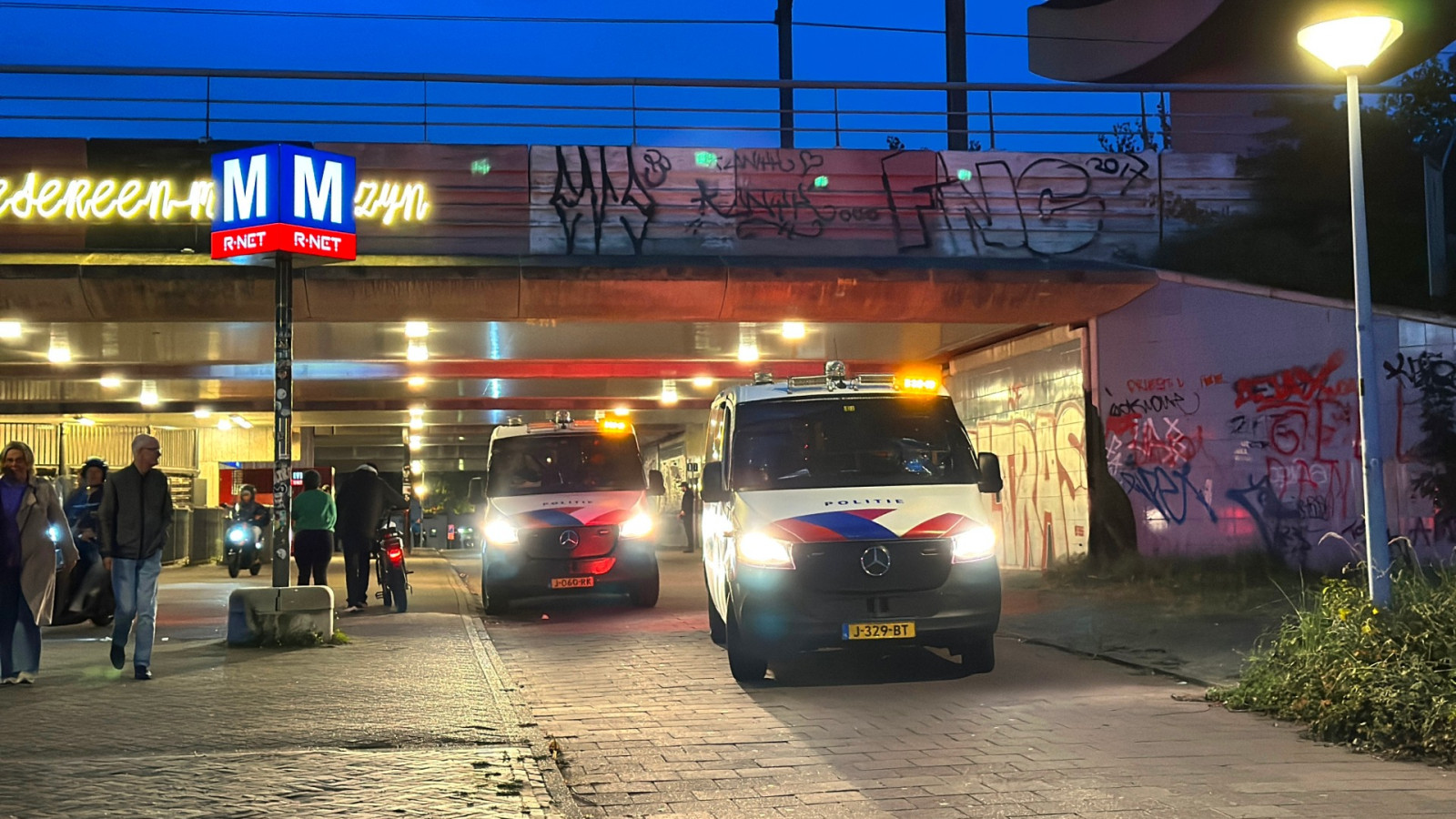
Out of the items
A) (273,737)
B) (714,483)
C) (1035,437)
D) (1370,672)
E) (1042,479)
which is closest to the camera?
(1370,672)

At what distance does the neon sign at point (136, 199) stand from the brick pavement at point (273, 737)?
21.0 ft

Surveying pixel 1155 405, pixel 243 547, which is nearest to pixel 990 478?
pixel 1155 405

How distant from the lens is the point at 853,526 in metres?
10.6

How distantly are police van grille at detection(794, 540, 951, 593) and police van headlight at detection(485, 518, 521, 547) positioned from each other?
25.9 feet

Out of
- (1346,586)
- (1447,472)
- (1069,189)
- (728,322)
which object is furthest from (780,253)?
(1346,586)

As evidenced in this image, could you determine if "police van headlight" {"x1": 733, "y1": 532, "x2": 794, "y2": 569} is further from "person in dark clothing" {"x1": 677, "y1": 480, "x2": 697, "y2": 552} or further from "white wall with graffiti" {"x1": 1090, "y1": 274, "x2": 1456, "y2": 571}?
"person in dark clothing" {"x1": 677, "y1": 480, "x2": 697, "y2": 552}

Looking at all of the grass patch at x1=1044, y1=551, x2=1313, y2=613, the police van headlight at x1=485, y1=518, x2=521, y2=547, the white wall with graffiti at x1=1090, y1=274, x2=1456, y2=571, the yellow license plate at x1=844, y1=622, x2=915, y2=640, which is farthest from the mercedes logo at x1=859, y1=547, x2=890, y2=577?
the white wall with graffiti at x1=1090, y1=274, x2=1456, y2=571

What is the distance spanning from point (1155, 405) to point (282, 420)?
10726 mm

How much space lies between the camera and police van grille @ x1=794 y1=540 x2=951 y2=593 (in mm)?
10516

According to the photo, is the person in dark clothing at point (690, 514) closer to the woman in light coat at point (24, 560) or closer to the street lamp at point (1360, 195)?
the woman in light coat at point (24, 560)

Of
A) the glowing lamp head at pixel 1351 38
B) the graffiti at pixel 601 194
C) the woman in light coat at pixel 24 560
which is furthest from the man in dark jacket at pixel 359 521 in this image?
the glowing lamp head at pixel 1351 38

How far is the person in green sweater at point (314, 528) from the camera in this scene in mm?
18141

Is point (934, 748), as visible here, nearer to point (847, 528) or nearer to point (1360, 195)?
point (847, 528)

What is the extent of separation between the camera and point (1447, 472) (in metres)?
16.7
